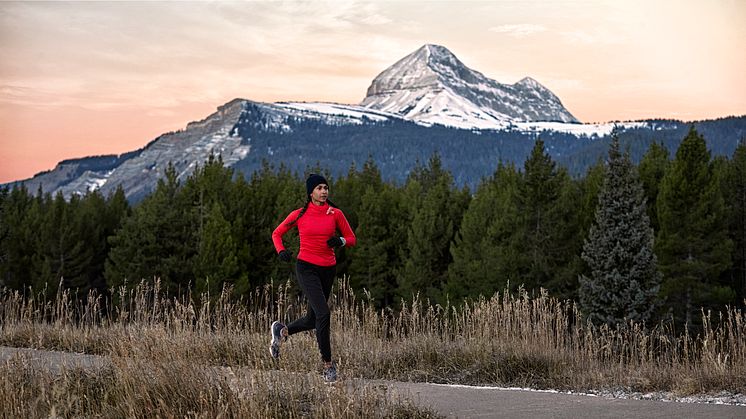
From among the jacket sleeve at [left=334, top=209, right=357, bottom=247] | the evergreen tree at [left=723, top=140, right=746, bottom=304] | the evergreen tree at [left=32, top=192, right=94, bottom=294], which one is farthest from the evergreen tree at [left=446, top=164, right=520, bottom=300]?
the jacket sleeve at [left=334, top=209, right=357, bottom=247]

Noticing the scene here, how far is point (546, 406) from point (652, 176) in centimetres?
4745

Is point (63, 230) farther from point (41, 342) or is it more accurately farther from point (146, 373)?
point (146, 373)

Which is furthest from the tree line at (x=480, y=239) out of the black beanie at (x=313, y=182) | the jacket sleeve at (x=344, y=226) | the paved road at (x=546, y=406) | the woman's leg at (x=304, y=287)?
the black beanie at (x=313, y=182)

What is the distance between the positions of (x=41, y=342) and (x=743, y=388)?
29.6 ft

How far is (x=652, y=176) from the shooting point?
167 feet

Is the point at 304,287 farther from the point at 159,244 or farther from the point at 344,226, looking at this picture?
the point at 159,244

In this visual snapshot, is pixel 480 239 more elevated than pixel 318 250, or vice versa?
pixel 318 250

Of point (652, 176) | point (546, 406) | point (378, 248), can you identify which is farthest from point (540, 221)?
point (546, 406)

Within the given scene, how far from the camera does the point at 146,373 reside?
23.0ft

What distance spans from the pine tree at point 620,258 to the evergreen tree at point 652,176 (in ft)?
23.7

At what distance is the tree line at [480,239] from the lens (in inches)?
1591

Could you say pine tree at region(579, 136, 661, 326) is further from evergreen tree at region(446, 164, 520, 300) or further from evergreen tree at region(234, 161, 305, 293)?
evergreen tree at region(234, 161, 305, 293)

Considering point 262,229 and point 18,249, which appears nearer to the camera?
point 262,229

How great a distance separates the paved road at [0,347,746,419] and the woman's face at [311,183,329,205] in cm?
208
